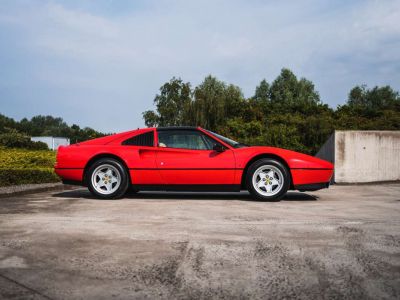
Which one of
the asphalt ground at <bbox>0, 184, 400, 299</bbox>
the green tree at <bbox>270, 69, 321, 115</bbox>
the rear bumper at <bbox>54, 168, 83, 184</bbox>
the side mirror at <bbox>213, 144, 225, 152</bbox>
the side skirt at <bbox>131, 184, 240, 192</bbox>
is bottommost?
the asphalt ground at <bbox>0, 184, 400, 299</bbox>

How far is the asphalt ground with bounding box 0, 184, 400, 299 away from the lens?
244cm

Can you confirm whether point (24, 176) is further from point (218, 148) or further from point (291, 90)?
point (291, 90)

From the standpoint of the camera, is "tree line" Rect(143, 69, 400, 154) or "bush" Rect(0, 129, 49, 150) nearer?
"bush" Rect(0, 129, 49, 150)

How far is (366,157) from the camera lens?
37.6 ft

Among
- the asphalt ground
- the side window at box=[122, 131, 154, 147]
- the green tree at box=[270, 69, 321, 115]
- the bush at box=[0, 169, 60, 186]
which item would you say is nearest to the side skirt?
the side window at box=[122, 131, 154, 147]

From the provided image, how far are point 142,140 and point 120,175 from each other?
69 cm

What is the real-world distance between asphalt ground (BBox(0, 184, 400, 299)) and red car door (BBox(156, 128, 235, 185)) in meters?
1.48

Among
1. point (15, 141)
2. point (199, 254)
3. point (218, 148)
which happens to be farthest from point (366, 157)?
point (15, 141)

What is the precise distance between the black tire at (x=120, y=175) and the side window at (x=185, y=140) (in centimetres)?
74

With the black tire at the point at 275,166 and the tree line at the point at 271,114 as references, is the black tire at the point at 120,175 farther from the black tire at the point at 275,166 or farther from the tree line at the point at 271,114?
the tree line at the point at 271,114

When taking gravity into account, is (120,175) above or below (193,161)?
below

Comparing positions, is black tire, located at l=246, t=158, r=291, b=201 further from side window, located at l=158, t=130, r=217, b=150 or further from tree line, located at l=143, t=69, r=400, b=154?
tree line, located at l=143, t=69, r=400, b=154

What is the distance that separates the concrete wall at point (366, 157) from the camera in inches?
448

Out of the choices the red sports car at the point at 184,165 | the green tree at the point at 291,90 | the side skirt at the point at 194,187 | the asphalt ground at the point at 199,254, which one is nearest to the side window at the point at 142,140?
the red sports car at the point at 184,165
